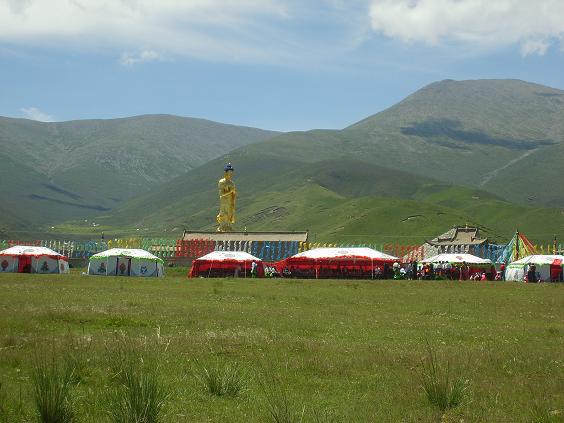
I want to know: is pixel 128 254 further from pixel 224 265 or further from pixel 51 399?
pixel 51 399

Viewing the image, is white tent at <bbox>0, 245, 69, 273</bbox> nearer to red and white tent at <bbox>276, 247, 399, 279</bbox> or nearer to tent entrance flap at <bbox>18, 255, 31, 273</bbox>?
tent entrance flap at <bbox>18, 255, 31, 273</bbox>

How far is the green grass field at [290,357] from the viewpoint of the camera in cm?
1029

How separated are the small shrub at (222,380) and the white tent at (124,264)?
147 ft

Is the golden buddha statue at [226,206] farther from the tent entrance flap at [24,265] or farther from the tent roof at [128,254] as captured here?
the tent entrance flap at [24,265]

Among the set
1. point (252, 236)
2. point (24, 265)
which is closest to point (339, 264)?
point (252, 236)

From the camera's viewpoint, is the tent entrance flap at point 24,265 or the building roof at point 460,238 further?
the building roof at point 460,238

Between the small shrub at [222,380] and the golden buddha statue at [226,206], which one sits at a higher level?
the golden buddha statue at [226,206]

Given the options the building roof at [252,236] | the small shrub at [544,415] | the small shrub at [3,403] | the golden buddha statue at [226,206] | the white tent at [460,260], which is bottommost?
the small shrub at [3,403]

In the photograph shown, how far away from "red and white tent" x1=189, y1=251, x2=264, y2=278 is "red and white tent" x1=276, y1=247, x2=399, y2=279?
8.05 feet

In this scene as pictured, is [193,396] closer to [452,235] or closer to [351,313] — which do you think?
[351,313]

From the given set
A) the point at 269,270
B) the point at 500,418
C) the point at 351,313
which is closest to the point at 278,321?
the point at 351,313

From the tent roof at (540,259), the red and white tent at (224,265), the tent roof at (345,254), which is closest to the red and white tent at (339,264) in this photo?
the tent roof at (345,254)

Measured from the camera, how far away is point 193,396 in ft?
36.4

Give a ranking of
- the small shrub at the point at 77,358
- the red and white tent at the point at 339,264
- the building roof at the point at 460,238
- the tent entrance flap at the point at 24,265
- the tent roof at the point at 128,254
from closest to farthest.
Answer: the small shrub at the point at 77,358 → the tent roof at the point at 128,254 → the red and white tent at the point at 339,264 → the tent entrance flap at the point at 24,265 → the building roof at the point at 460,238
